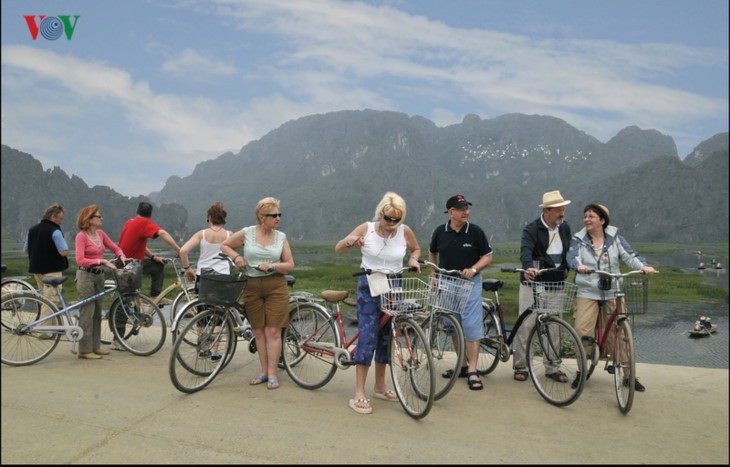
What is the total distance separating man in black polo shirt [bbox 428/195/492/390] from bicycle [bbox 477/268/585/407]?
0.27m

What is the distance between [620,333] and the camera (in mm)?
4301

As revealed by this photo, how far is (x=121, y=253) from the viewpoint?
244 inches

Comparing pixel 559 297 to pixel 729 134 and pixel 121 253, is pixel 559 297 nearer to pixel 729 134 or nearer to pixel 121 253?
pixel 729 134

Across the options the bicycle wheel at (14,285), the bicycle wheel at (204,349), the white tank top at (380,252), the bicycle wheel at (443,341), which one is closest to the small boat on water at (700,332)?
the bicycle wheel at (443,341)

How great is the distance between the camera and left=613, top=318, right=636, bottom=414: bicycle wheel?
13.5 feet

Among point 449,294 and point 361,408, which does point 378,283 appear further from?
point 361,408

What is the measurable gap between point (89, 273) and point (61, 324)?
61 centimetres

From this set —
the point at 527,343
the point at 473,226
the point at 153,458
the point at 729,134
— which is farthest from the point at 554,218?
the point at 153,458

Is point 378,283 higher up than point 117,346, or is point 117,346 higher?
point 378,283

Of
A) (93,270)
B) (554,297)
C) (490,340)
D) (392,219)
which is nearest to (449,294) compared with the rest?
(392,219)

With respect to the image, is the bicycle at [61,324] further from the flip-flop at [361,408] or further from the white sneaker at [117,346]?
the flip-flop at [361,408]

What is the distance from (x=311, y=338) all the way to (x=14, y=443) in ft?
7.94

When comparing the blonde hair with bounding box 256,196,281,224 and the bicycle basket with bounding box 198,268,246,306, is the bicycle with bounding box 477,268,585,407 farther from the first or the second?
the bicycle basket with bounding box 198,268,246,306

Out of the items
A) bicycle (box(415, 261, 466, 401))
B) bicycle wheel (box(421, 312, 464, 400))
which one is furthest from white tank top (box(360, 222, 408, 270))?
bicycle wheel (box(421, 312, 464, 400))
